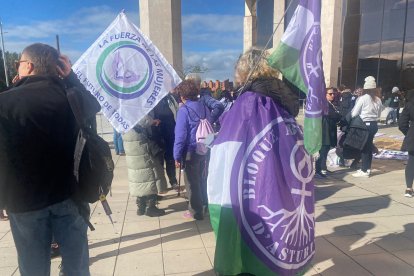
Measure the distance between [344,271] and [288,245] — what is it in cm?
147

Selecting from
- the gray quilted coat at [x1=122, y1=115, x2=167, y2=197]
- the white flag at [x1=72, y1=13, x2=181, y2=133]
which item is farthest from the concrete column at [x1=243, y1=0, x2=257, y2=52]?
the white flag at [x1=72, y1=13, x2=181, y2=133]

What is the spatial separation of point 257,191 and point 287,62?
0.83 m

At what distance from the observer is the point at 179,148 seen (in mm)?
4352

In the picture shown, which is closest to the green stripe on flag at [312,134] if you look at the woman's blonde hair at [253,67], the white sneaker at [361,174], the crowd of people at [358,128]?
the woman's blonde hair at [253,67]

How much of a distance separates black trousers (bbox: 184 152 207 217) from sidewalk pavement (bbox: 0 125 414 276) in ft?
0.65

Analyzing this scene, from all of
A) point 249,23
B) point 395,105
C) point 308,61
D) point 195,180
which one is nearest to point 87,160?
point 308,61

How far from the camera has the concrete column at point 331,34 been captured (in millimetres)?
16625

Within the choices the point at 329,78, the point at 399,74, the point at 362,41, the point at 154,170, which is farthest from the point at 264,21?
the point at 154,170

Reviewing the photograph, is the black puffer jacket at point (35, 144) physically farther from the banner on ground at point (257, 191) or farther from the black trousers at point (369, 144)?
the black trousers at point (369, 144)

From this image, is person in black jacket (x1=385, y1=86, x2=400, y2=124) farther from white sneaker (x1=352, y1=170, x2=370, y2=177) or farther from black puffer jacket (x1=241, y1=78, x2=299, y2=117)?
black puffer jacket (x1=241, y1=78, x2=299, y2=117)

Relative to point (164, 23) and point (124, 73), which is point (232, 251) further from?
point (164, 23)

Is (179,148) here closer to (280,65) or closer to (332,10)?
(280,65)

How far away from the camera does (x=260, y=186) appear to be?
6.61 feet

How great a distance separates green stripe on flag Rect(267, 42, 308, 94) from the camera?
2242 millimetres
